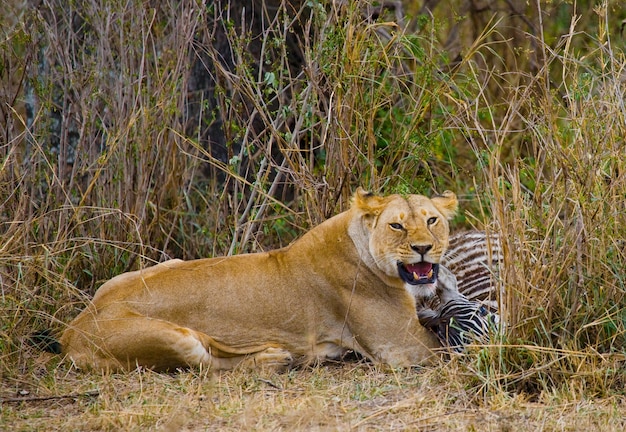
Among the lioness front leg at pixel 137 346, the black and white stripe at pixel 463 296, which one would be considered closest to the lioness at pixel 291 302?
the lioness front leg at pixel 137 346

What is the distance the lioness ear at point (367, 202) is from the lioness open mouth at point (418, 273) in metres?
0.31

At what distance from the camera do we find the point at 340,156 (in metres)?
6.19

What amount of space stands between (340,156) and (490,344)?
1.87 meters

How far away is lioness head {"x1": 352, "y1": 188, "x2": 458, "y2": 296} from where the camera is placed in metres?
5.30

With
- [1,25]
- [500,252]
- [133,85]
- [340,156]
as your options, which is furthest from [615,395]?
[1,25]

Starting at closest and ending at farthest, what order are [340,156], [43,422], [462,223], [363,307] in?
[43,422], [363,307], [340,156], [462,223]

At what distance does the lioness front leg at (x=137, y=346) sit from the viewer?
523 centimetres

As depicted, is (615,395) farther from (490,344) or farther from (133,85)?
(133,85)

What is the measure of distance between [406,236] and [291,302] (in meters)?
0.73

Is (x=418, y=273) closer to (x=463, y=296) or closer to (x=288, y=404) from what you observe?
(x=463, y=296)

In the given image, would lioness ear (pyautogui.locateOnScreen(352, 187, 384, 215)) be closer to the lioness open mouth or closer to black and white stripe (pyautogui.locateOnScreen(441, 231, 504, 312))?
the lioness open mouth

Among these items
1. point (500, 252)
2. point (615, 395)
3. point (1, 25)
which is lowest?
point (615, 395)

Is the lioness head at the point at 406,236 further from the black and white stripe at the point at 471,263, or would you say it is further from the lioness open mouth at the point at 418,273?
the black and white stripe at the point at 471,263

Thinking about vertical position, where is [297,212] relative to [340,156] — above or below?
below
